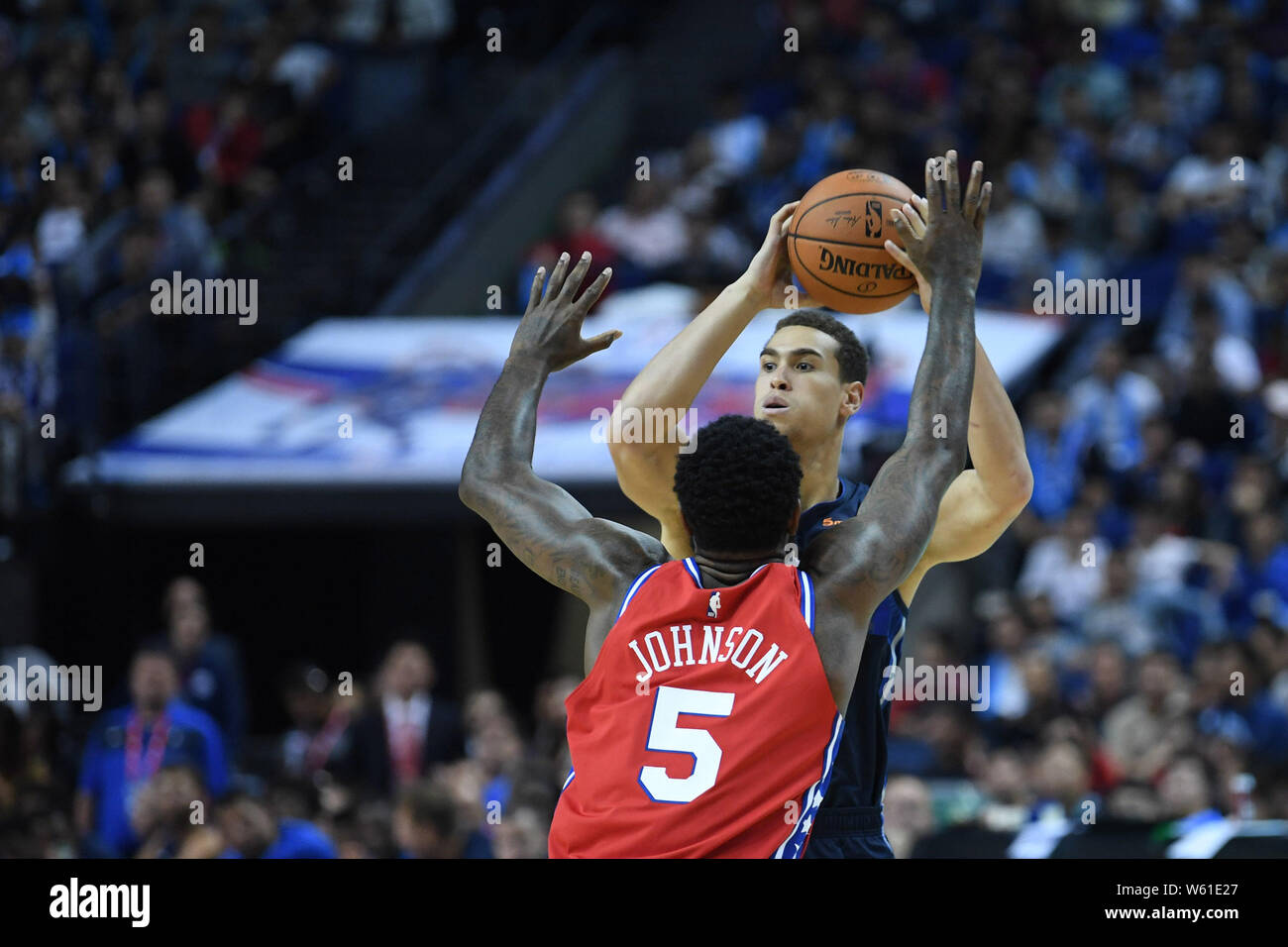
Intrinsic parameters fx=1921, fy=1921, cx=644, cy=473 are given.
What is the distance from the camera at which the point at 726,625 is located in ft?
13.3

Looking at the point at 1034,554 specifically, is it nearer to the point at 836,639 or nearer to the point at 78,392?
the point at 78,392

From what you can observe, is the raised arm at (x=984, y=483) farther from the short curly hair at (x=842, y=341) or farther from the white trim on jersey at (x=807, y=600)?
the white trim on jersey at (x=807, y=600)

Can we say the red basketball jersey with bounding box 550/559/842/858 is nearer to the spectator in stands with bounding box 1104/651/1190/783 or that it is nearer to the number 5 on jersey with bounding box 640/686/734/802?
the number 5 on jersey with bounding box 640/686/734/802

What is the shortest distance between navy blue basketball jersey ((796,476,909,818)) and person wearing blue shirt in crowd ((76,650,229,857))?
550cm

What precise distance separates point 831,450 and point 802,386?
9.1 inches

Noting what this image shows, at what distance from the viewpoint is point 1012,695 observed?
34.5 feet

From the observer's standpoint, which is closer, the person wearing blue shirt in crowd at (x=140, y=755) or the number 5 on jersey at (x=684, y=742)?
the number 5 on jersey at (x=684, y=742)

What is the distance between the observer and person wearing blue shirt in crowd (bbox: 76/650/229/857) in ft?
31.9

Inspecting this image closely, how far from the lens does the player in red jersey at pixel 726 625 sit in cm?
399

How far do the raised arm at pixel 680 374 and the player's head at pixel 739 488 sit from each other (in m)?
0.87
